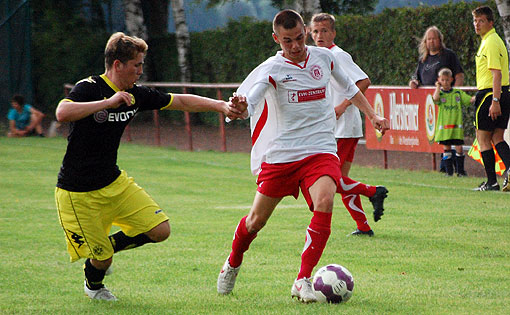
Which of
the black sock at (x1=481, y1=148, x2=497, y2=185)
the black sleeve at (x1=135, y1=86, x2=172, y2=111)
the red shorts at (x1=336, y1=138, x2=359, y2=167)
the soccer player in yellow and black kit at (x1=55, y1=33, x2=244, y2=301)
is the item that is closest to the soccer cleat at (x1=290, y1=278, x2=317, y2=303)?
the soccer player in yellow and black kit at (x1=55, y1=33, x2=244, y2=301)

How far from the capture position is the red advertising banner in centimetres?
1352

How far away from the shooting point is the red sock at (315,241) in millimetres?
5668

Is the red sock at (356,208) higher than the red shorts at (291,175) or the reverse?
the reverse

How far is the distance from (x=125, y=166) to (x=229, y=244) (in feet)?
26.7

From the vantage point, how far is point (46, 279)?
6.59 metres

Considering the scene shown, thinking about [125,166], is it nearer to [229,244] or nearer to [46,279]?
[229,244]

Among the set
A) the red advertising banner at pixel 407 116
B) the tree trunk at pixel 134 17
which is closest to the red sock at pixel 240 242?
the red advertising banner at pixel 407 116

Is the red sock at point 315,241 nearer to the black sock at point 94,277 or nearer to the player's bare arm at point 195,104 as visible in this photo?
the player's bare arm at point 195,104

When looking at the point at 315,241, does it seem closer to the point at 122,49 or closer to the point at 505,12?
the point at 122,49

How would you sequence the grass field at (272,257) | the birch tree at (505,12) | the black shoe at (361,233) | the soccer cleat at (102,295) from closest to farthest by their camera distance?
the grass field at (272,257)
the soccer cleat at (102,295)
the black shoe at (361,233)
the birch tree at (505,12)

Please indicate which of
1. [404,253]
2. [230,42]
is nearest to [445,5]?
[230,42]

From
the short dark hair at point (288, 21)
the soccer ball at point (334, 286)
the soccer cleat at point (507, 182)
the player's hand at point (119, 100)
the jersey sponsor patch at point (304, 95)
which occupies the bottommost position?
the soccer cleat at point (507, 182)

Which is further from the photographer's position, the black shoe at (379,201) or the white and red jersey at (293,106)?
the black shoe at (379,201)

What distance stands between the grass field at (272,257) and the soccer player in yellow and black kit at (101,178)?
0.39m
